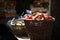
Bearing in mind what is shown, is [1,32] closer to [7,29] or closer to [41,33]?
[7,29]

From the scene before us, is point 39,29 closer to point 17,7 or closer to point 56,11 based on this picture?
point 56,11

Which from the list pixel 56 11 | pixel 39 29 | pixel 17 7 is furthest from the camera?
pixel 17 7

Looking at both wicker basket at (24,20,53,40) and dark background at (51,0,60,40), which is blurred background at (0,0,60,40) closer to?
dark background at (51,0,60,40)

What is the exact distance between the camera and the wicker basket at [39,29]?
205cm

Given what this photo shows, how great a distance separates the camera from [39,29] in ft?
6.82

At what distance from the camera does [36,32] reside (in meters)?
2.09

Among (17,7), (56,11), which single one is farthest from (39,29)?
(17,7)

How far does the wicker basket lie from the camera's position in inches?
80.7

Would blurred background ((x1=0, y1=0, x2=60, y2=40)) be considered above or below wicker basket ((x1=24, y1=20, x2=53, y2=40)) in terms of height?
above

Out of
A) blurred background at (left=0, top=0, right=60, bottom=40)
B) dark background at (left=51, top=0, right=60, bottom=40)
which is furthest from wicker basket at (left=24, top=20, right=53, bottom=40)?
blurred background at (left=0, top=0, right=60, bottom=40)

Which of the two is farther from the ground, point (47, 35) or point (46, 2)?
point (46, 2)

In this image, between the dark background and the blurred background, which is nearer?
the dark background

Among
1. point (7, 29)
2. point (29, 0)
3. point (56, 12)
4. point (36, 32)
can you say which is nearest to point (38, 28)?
point (36, 32)

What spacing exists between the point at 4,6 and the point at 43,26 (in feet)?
3.49
